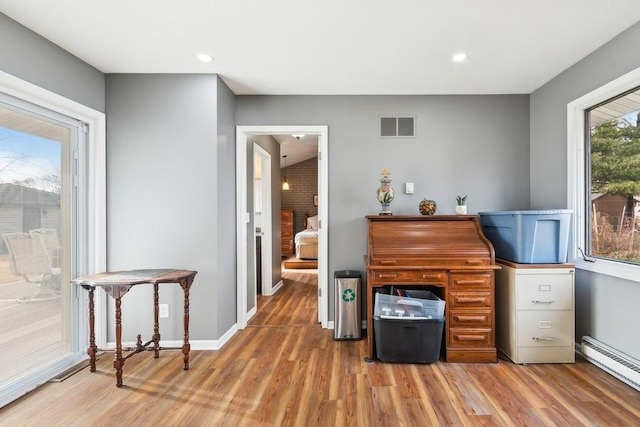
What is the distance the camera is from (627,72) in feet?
6.97

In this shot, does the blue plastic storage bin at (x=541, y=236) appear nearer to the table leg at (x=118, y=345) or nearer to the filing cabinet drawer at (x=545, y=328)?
the filing cabinet drawer at (x=545, y=328)

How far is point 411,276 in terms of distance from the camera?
2.51 m

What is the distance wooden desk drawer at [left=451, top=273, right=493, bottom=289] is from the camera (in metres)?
2.48

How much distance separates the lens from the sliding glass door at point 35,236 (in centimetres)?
203

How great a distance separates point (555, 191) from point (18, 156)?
425cm

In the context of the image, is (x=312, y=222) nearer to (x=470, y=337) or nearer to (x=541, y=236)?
(x=470, y=337)

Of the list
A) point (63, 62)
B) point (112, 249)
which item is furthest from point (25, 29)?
point (112, 249)

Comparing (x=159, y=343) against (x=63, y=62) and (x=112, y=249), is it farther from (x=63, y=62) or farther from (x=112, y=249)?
(x=63, y=62)

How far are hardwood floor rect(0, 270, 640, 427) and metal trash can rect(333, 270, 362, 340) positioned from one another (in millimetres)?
249

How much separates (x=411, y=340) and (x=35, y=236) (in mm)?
2889

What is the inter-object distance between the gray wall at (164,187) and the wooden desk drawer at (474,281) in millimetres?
2031

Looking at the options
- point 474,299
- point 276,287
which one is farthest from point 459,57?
point 276,287

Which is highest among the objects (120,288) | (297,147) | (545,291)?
(297,147)

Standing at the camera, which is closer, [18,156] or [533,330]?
[18,156]
